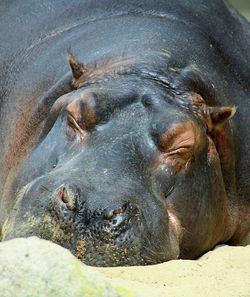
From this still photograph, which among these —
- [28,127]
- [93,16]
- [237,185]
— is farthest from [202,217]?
[93,16]

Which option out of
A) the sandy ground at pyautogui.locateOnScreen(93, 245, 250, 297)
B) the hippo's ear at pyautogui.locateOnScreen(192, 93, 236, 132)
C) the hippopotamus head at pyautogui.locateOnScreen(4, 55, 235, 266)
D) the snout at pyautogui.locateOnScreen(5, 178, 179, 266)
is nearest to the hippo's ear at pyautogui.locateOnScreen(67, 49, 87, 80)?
the hippopotamus head at pyautogui.locateOnScreen(4, 55, 235, 266)

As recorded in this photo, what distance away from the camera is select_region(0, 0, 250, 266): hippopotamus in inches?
121

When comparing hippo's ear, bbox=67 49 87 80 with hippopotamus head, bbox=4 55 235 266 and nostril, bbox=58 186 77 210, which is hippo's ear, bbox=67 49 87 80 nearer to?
hippopotamus head, bbox=4 55 235 266

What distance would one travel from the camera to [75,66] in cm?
399

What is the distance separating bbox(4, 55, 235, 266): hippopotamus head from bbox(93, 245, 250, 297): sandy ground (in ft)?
→ 0.74

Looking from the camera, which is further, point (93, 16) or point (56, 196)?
point (93, 16)

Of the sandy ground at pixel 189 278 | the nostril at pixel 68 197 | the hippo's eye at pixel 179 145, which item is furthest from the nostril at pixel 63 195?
the hippo's eye at pixel 179 145

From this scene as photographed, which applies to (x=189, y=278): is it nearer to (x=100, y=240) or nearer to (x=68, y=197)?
(x=100, y=240)

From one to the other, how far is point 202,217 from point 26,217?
2.91 feet

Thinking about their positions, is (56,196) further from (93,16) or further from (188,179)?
(93,16)

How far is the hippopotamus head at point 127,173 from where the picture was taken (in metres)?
3.01

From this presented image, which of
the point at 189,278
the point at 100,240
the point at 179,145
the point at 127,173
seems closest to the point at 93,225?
the point at 100,240

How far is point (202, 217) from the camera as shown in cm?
373

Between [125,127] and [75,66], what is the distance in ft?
2.07
